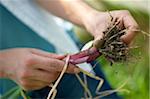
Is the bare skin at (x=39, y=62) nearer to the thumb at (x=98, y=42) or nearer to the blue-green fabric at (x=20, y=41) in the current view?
the thumb at (x=98, y=42)

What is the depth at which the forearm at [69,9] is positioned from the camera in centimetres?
126

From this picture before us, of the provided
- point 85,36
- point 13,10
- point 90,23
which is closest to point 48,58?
point 90,23

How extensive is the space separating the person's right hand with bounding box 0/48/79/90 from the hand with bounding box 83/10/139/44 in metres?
0.11

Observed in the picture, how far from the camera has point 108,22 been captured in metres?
1.02

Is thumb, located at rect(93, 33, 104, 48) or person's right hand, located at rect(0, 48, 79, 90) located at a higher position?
thumb, located at rect(93, 33, 104, 48)

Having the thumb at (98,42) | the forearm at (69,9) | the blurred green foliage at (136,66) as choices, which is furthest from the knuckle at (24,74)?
the blurred green foliage at (136,66)

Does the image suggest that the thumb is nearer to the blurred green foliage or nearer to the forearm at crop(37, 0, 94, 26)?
the forearm at crop(37, 0, 94, 26)

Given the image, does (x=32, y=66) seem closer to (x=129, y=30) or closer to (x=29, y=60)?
(x=29, y=60)

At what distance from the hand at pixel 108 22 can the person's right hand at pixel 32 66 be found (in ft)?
0.35

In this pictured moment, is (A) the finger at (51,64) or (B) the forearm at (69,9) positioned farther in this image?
(B) the forearm at (69,9)

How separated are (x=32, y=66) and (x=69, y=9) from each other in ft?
1.28

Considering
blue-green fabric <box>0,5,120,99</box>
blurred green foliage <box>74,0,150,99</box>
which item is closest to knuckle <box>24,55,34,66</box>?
blue-green fabric <box>0,5,120,99</box>

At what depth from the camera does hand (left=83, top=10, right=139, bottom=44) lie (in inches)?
38.5

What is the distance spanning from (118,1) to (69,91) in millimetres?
913
